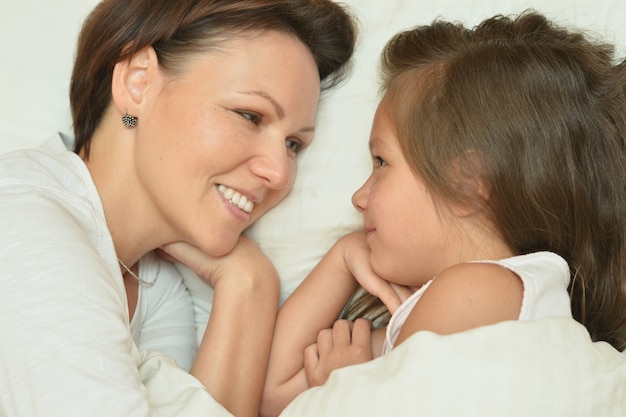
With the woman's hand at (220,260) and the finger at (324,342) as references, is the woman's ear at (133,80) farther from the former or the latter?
the finger at (324,342)

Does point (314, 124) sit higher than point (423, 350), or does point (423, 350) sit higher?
point (314, 124)

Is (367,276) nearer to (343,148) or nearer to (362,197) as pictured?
(362,197)

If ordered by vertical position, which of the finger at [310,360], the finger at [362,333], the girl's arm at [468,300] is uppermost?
the girl's arm at [468,300]

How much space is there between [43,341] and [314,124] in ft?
2.49

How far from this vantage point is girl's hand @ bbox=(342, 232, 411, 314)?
1530 millimetres

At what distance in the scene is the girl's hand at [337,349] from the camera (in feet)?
4.91

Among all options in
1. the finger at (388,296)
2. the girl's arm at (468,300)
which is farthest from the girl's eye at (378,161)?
the girl's arm at (468,300)

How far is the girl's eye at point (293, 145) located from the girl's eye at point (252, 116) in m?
0.13

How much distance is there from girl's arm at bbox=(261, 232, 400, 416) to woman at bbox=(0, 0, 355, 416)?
0.04 m

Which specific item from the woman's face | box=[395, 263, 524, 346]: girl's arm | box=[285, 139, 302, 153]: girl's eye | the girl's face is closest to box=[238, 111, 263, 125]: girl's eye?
the woman's face

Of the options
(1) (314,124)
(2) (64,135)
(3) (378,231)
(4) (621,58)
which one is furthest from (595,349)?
(2) (64,135)

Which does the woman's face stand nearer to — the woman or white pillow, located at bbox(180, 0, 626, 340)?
the woman

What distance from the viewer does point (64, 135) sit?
1.74m

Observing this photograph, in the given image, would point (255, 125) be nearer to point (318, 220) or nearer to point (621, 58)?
point (318, 220)
